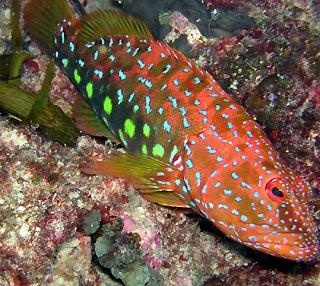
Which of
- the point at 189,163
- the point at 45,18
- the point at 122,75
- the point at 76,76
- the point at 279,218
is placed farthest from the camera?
the point at 45,18

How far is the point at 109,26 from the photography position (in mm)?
4926

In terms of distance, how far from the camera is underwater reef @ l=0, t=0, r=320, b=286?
370 cm

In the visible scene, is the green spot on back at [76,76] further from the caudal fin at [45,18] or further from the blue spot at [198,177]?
the blue spot at [198,177]

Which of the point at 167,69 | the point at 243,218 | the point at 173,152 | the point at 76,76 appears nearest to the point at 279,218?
the point at 243,218

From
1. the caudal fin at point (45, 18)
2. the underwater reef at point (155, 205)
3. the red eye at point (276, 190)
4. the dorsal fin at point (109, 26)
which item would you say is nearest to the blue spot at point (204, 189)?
the red eye at point (276, 190)

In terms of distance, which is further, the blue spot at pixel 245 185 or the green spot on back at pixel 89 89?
the green spot on back at pixel 89 89

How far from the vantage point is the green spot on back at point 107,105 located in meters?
4.92

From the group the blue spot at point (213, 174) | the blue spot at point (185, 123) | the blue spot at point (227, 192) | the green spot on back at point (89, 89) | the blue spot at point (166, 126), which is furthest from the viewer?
the green spot on back at point (89, 89)

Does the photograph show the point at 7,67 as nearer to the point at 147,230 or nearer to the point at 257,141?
the point at 147,230

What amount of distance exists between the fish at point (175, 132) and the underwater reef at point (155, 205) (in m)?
0.33

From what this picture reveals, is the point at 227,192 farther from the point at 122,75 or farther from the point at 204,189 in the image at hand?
the point at 122,75

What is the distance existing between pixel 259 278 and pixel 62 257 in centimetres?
259

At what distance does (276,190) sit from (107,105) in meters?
2.48

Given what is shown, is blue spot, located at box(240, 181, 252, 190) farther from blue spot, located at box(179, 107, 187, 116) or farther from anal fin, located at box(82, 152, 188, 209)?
Answer: blue spot, located at box(179, 107, 187, 116)
